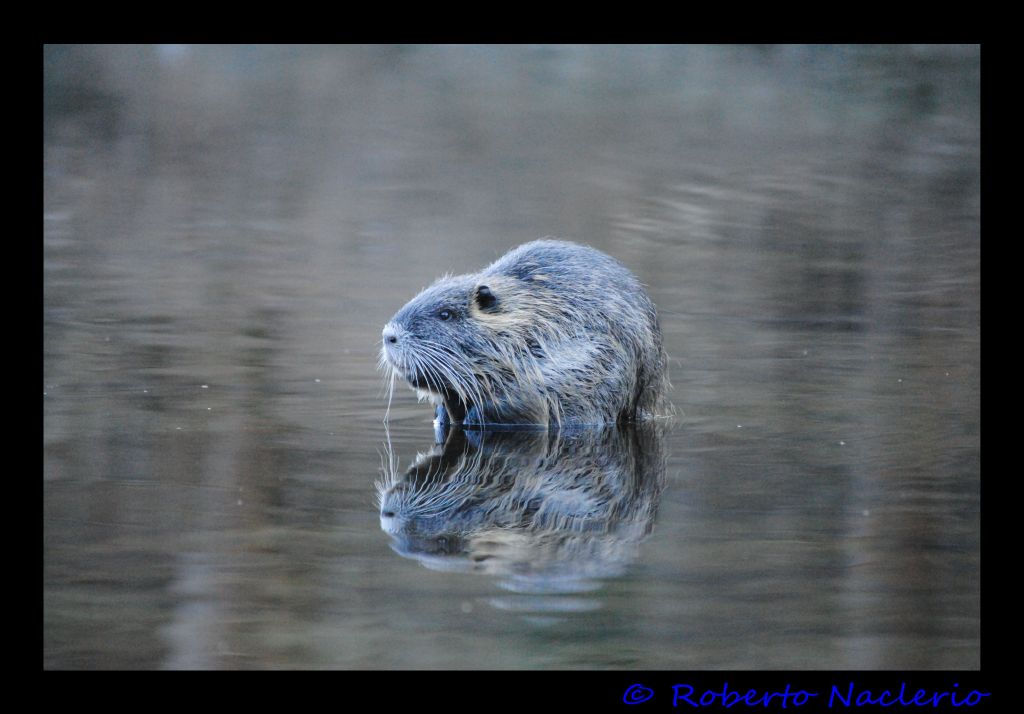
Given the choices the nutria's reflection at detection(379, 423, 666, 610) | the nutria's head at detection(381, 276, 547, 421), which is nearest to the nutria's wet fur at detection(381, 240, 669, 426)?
the nutria's head at detection(381, 276, 547, 421)

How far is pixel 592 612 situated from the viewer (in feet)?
12.1

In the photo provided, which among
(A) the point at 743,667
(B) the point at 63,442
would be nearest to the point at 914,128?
(B) the point at 63,442

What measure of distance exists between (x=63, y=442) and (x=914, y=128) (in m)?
11.9

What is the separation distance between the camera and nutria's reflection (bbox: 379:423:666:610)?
161 inches

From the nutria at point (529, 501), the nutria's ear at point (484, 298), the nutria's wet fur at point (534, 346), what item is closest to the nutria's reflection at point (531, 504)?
the nutria at point (529, 501)

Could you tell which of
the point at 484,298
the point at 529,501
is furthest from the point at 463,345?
the point at 529,501

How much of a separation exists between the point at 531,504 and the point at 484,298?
A: 1692 millimetres

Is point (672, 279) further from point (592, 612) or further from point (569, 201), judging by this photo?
point (592, 612)

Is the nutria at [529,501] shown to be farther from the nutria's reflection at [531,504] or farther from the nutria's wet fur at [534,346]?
the nutria's wet fur at [534,346]

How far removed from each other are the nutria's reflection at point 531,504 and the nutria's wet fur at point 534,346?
156 millimetres

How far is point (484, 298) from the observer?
625 cm

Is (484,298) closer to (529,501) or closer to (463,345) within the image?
(463,345)

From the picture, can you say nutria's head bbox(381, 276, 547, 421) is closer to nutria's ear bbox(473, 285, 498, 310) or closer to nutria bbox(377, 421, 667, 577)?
nutria's ear bbox(473, 285, 498, 310)

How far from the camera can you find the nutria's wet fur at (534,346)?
612 cm
